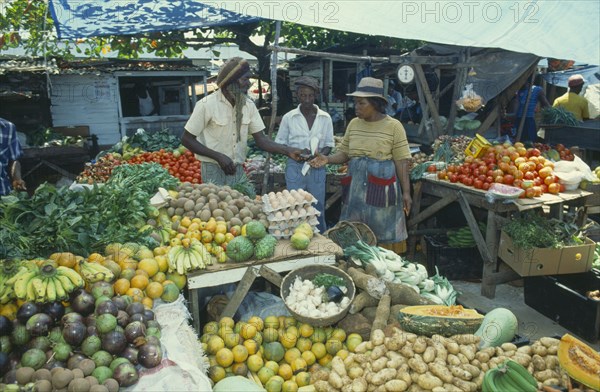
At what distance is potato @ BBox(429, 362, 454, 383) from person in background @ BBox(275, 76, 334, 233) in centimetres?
326

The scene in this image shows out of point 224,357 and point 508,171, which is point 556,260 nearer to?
point 508,171

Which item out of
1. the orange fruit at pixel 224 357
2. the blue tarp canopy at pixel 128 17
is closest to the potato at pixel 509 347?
the orange fruit at pixel 224 357

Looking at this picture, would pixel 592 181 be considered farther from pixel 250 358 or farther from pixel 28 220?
pixel 28 220

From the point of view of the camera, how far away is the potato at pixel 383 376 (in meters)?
2.85

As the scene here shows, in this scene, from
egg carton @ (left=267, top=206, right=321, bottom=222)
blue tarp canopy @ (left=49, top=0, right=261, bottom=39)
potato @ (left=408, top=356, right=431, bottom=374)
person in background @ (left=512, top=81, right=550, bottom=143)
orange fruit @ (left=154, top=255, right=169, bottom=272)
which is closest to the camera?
potato @ (left=408, top=356, right=431, bottom=374)

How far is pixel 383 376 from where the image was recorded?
2865 mm

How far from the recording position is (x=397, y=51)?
36.9ft

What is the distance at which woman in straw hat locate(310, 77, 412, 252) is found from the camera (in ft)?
17.0

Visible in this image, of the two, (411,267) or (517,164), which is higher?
(517,164)

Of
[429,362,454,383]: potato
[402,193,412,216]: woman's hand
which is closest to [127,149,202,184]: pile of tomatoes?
[402,193,412,216]: woman's hand

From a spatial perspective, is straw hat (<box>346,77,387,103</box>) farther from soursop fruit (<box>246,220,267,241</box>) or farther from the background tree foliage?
the background tree foliage

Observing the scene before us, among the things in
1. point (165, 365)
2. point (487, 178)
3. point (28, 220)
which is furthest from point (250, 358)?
point (487, 178)

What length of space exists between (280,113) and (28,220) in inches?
356

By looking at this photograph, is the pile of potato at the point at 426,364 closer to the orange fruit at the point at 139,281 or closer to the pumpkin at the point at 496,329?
the pumpkin at the point at 496,329
